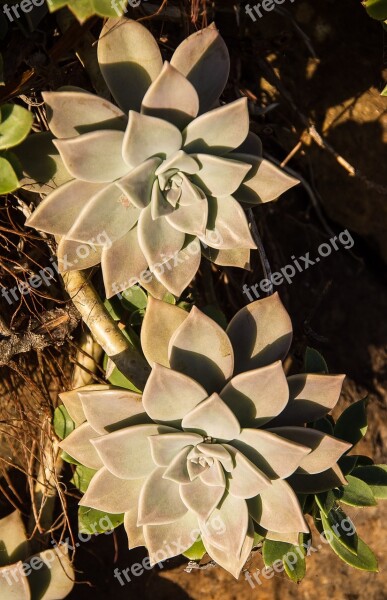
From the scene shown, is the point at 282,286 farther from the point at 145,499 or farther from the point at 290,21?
the point at 145,499

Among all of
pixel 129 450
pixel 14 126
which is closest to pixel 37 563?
pixel 129 450

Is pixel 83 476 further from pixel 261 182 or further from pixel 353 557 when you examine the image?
pixel 261 182

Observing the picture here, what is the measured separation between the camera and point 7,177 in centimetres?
82

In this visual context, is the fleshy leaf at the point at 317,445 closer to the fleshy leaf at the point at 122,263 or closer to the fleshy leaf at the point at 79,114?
the fleshy leaf at the point at 122,263

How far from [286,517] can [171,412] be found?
8.7 inches

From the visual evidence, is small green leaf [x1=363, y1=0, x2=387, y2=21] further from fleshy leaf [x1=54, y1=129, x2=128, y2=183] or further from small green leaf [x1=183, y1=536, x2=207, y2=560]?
small green leaf [x1=183, y1=536, x2=207, y2=560]

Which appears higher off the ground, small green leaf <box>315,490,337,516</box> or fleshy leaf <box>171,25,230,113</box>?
fleshy leaf <box>171,25,230,113</box>

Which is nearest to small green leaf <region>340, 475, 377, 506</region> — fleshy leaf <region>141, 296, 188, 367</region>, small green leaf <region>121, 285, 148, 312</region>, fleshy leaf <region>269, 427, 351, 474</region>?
fleshy leaf <region>269, 427, 351, 474</region>

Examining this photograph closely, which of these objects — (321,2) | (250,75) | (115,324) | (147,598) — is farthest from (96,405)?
(321,2)

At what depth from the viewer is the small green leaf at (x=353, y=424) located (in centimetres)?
109

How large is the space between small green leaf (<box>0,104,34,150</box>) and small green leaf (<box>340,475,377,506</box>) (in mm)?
730

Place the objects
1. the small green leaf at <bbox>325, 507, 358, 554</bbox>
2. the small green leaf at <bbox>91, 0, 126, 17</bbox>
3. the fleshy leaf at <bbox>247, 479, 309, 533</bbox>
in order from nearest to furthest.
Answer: the small green leaf at <bbox>91, 0, 126, 17</bbox>, the fleshy leaf at <bbox>247, 479, 309, 533</bbox>, the small green leaf at <bbox>325, 507, 358, 554</bbox>

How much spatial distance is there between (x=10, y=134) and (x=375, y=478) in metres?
0.81

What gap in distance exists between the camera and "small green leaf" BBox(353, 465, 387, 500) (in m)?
1.09
